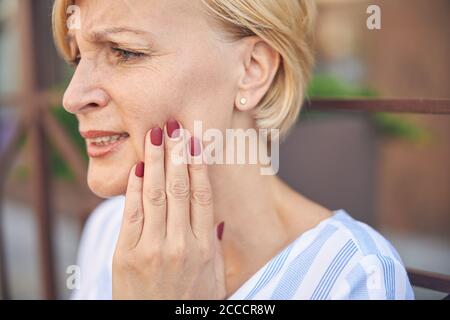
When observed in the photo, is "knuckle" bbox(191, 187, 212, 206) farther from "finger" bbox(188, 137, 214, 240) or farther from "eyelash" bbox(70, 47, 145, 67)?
"eyelash" bbox(70, 47, 145, 67)

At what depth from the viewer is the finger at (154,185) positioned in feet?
5.38

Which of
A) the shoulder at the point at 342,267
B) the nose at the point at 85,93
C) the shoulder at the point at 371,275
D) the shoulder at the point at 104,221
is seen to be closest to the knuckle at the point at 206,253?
the shoulder at the point at 342,267

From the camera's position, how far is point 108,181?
175cm

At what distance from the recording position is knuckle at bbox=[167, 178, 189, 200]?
165 cm

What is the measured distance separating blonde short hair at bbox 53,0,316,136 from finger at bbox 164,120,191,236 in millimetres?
339

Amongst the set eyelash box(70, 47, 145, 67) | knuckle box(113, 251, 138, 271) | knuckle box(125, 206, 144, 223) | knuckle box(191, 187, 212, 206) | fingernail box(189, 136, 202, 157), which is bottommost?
knuckle box(113, 251, 138, 271)

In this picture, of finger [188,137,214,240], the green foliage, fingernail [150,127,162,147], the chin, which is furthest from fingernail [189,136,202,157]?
the green foliage

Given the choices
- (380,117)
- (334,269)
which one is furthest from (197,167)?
(380,117)

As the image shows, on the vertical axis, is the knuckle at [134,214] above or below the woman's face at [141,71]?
below

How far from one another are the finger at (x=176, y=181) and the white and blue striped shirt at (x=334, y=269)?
318 mm

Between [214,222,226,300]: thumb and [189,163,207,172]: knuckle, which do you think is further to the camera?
[214,222,226,300]: thumb

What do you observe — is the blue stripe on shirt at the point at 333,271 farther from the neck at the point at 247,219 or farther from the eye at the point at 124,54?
the eye at the point at 124,54

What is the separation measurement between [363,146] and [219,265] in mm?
3783

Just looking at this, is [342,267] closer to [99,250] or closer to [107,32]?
[107,32]
